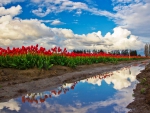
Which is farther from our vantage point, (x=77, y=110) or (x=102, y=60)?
(x=102, y=60)

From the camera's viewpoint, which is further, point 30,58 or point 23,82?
point 30,58

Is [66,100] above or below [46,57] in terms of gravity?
below

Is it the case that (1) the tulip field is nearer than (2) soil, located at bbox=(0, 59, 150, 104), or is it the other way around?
(2) soil, located at bbox=(0, 59, 150, 104)

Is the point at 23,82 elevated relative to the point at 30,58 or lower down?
lower down

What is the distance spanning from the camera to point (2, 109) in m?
4.84

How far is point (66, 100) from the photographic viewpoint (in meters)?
5.79

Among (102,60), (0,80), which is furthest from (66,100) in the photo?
(102,60)

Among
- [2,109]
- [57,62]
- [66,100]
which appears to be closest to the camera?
[2,109]

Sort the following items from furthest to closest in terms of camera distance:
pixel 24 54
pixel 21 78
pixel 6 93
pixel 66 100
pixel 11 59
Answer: pixel 24 54 < pixel 11 59 < pixel 21 78 < pixel 6 93 < pixel 66 100

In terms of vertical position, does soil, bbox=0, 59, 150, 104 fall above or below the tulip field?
below

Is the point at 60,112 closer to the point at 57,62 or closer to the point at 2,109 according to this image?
the point at 2,109

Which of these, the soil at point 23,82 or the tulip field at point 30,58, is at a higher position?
the tulip field at point 30,58

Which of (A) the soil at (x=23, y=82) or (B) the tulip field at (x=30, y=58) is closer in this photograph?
(A) the soil at (x=23, y=82)

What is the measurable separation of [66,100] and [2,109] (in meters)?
1.76
